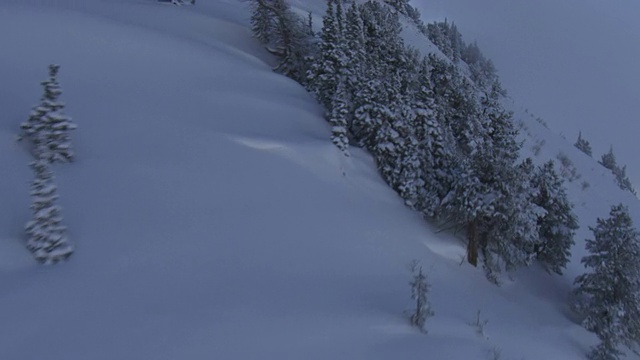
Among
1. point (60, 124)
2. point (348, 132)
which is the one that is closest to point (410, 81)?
point (348, 132)

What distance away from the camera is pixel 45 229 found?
25.7 feet

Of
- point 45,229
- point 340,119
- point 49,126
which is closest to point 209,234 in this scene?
point 45,229

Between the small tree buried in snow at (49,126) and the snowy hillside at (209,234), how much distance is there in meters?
0.50

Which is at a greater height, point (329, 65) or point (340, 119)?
point (329, 65)

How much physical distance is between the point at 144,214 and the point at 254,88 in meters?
10.6

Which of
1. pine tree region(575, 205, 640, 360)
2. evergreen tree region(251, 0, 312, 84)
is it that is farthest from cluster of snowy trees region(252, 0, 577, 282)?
pine tree region(575, 205, 640, 360)

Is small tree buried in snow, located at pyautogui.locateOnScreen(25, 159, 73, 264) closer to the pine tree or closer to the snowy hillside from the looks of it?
the snowy hillside

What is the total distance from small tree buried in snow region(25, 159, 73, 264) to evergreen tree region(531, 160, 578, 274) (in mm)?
15825

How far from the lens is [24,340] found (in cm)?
644

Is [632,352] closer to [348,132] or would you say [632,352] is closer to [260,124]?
[348,132]

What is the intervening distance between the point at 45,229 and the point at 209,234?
3316mm

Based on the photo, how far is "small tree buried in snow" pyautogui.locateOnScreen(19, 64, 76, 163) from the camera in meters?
9.28

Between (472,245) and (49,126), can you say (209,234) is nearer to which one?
(49,126)

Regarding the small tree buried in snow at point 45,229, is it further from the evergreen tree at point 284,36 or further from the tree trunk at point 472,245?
the evergreen tree at point 284,36
